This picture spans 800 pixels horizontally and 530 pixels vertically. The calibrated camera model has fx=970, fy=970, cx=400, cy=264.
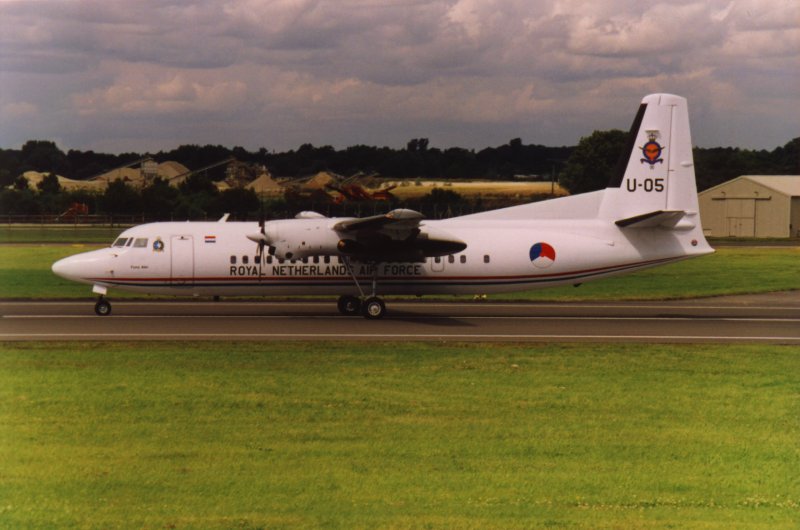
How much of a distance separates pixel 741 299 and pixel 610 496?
26125mm

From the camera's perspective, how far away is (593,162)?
293ft

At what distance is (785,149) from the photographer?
134 metres

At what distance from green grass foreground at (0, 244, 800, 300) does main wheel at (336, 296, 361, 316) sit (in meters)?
7.38

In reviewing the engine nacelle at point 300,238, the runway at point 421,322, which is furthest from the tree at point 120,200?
the engine nacelle at point 300,238

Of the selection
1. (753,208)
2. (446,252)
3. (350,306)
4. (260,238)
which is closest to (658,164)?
(446,252)

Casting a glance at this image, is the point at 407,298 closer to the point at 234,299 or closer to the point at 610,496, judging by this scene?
the point at 234,299

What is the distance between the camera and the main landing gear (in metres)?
27.7

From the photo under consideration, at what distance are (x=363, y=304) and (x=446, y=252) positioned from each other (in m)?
2.83

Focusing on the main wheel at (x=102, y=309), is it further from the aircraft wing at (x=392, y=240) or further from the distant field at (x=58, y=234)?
the distant field at (x=58, y=234)

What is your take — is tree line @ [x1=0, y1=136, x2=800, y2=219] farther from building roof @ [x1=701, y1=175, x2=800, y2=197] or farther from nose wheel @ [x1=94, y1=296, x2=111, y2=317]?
nose wheel @ [x1=94, y1=296, x2=111, y2=317]

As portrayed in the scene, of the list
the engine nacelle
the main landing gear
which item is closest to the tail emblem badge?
the main landing gear

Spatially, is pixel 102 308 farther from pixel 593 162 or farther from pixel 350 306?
pixel 593 162

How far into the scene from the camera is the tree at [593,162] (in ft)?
275

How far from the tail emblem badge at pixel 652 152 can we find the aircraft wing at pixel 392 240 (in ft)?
20.8
